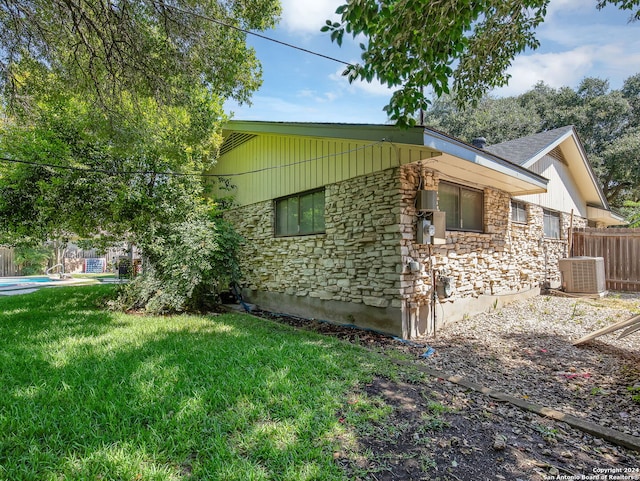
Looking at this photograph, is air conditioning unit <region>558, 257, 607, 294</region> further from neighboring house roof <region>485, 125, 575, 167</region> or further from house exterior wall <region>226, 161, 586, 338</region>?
neighboring house roof <region>485, 125, 575, 167</region>

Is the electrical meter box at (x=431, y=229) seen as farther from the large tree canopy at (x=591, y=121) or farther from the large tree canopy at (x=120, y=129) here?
the large tree canopy at (x=591, y=121)

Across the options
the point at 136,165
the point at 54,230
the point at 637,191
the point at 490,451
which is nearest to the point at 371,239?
the point at 490,451

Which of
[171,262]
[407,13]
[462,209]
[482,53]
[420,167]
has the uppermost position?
[482,53]

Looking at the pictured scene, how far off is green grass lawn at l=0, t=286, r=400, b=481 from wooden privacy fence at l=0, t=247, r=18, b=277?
17.4m

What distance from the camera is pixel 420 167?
5.31m

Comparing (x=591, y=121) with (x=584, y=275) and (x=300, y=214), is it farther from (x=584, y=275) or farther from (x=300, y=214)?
(x=300, y=214)

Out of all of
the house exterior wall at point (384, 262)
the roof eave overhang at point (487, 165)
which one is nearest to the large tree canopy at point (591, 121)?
the roof eave overhang at point (487, 165)

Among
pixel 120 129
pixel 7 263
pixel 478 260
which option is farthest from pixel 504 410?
pixel 7 263

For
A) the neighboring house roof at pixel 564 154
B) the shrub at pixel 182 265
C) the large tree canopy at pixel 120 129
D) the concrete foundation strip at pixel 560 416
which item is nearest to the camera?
the concrete foundation strip at pixel 560 416

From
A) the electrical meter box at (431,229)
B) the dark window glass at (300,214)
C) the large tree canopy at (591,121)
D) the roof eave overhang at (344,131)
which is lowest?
the electrical meter box at (431,229)

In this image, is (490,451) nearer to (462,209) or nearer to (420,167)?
(420,167)

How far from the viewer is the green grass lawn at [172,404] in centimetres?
194

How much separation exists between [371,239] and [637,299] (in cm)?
781

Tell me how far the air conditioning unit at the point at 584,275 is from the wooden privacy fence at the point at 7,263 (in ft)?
81.8
